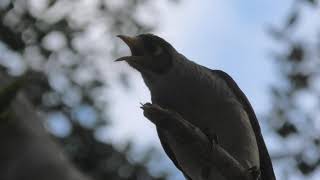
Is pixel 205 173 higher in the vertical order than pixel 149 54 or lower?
lower

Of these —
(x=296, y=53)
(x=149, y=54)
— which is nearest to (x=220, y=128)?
(x=149, y=54)

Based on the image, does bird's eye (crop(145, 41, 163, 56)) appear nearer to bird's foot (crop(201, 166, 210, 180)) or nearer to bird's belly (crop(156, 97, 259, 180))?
bird's belly (crop(156, 97, 259, 180))

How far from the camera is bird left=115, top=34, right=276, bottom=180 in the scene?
4551 millimetres

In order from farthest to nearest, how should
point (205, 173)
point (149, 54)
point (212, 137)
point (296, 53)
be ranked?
point (296, 53), point (149, 54), point (205, 173), point (212, 137)

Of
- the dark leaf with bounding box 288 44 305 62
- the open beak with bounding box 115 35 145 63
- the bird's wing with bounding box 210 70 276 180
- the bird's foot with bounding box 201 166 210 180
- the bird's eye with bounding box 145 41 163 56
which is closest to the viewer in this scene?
the bird's foot with bounding box 201 166 210 180

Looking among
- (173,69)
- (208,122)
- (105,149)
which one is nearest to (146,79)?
(173,69)

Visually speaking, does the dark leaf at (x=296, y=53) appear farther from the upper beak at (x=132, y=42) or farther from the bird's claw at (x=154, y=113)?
the bird's claw at (x=154, y=113)

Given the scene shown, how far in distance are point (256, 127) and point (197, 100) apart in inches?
33.2

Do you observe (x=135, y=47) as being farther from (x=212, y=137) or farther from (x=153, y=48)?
(x=212, y=137)

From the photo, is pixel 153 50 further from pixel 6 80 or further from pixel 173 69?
pixel 6 80

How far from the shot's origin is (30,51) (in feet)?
26.5

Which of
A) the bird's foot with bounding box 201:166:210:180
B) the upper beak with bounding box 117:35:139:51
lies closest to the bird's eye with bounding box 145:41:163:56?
the upper beak with bounding box 117:35:139:51

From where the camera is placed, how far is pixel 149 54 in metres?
5.02

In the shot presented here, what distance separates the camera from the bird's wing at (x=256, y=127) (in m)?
4.90
